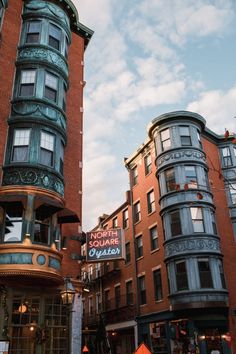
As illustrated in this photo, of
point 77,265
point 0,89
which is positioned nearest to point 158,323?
point 77,265

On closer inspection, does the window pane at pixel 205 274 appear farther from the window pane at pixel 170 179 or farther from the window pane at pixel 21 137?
the window pane at pixel 21 137

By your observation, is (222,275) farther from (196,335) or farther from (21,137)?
(21,137)

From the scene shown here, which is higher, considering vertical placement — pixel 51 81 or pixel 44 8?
pixel 44 8

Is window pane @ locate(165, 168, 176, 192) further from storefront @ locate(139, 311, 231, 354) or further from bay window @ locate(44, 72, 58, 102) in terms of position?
bay window @ locate(44, 72, 58, 102)

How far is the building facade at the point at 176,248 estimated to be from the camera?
24406 millimetres

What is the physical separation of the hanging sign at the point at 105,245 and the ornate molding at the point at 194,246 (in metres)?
8.44

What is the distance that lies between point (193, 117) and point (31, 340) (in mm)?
21040

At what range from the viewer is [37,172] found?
16.6m

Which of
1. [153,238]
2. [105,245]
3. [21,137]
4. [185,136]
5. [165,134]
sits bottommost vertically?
[105,245]

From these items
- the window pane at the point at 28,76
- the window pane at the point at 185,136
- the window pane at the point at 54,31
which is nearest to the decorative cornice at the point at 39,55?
the window pane at the point at 28,76

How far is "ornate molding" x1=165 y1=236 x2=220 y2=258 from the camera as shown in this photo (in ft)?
83.5

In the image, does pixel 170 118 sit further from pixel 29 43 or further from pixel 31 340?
pixel 31 340

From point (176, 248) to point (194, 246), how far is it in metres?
1.29

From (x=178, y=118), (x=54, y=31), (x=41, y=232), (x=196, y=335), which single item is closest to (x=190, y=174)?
(x=178, y=118)
